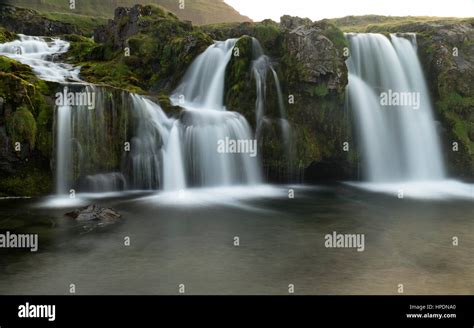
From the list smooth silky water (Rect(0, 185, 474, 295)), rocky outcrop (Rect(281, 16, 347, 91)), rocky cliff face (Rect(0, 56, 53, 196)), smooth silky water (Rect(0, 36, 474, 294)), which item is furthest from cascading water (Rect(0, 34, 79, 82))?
rocky outcrop (Rect(281, 16, 347, 91))

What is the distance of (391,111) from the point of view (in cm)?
2844

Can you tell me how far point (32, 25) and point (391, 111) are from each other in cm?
6061

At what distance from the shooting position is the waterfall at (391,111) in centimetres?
2770

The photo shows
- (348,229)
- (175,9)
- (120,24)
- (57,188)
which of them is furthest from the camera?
(175,9)

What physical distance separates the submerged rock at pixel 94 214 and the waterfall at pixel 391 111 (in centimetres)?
1578

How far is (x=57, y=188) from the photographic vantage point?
2109 cm

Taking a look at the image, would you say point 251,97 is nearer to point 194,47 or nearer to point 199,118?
point 199,118

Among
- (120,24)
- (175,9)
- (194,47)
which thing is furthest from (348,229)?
(175,9)

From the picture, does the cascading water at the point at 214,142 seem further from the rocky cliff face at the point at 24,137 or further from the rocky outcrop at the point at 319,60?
the rocky cliff face at the point at 24,137

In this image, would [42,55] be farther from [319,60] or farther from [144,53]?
[319,60]

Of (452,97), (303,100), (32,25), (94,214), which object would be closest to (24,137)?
(94,214)

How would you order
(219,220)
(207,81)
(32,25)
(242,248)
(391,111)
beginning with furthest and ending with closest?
(32,25) → (391,111) → (207,81) → (219,220) → (242,248)

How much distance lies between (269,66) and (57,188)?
1285 cm

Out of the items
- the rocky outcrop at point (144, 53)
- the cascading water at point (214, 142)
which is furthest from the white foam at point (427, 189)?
the rocky outcrop at point (144, 53)
